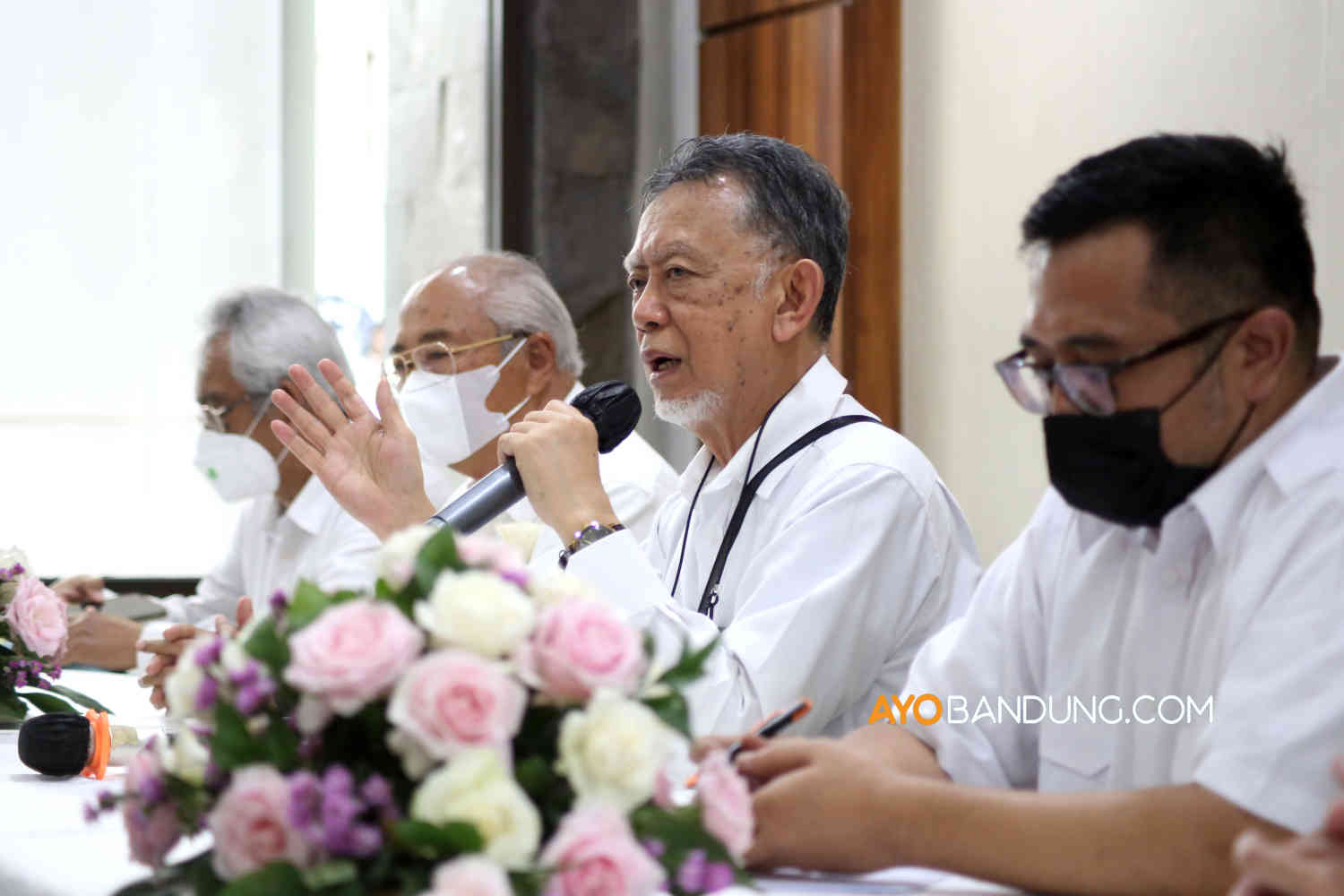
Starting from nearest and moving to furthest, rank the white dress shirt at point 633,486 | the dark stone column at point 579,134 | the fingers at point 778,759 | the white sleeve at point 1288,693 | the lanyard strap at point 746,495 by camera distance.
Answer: the white sleeve at point 1288,693 → the fingers at point 778,759 → the lanyard strap at point 746,495 → the white dress shirt at point 633,486 → the dark stone column at point 579,134

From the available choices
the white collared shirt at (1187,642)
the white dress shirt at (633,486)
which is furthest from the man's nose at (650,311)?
the white collared shirt at (1187,642)

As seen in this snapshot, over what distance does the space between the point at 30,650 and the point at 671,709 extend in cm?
175

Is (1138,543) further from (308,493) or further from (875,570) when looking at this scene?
(308,493)

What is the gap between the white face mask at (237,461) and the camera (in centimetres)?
407

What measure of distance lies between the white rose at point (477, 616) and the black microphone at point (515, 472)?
0.83 metres

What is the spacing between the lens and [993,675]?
1847 mm

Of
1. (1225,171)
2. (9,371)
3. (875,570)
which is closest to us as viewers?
(1225,171)

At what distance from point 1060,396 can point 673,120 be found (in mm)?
3863

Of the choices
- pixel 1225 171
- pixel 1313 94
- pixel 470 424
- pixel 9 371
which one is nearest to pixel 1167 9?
pixel 1313 94

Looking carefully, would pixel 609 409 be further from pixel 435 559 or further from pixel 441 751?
pixel 441 751

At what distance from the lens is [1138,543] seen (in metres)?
1.70

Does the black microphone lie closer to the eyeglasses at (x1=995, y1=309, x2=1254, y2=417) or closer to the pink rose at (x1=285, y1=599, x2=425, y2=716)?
the eyeglasses at (x1=995, y1=309, x2=1254, y2=417)

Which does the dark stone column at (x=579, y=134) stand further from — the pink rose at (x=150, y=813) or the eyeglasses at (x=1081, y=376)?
the pink rose at (x=150, y=813)

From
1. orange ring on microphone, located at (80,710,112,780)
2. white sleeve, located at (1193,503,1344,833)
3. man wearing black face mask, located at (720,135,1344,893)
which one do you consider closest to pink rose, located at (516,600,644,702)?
man wearing black face mask, located at (720,135,1344,893)
